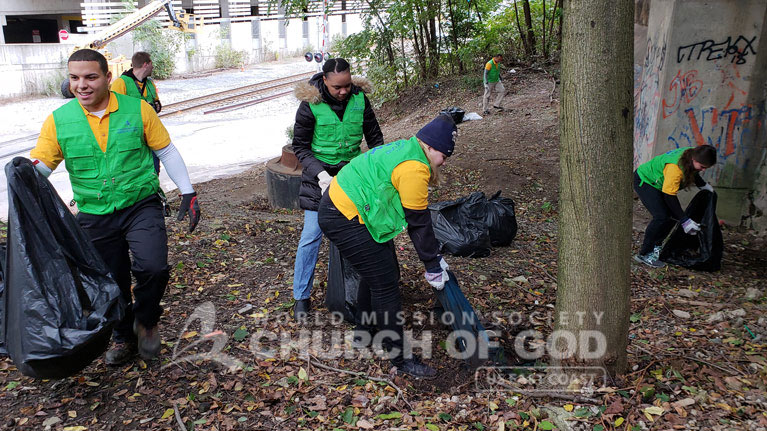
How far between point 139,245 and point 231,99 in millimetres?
17909

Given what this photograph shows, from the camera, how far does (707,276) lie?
4895 millimetres

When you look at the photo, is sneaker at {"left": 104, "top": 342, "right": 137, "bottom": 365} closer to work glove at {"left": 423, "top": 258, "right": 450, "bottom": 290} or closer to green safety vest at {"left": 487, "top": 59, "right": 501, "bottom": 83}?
work glove at {"left": 423, "top": 258, "right": 450, "bottom": 290}

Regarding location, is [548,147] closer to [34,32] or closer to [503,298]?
[503,298]

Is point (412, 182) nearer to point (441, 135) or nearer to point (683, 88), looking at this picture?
point (441, 135)

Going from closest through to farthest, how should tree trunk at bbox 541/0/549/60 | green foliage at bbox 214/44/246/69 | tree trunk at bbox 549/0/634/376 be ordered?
1. tree trunk at bbox 549/0/634/376
2. tree trunk at bbox 541/0/549/60
3. green foliage at bbox 214/44/246/69

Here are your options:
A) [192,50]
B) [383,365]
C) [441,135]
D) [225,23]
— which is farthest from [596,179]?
[225,23]

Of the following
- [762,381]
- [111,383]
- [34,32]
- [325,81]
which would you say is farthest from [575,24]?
[34,32]

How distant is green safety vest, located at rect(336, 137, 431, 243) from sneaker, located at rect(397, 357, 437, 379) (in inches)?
30.3

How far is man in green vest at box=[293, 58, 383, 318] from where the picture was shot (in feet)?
11.9

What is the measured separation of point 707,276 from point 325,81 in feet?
12.0

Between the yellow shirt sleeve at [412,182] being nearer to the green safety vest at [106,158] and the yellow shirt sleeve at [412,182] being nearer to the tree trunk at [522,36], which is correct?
the green safety vest at [106,158]

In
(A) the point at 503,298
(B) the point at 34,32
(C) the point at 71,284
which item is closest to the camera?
(C) the point at 71,284

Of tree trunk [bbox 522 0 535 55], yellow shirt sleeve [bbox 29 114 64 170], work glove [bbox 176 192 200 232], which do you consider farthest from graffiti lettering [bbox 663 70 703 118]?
tree trunk [bbox 522 0 535 55]

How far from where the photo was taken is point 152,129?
312 centimetres
